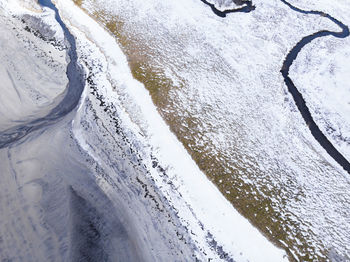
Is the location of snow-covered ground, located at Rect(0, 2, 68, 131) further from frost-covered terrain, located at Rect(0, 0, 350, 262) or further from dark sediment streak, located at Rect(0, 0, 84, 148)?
dark sediment streak, located at Rect(0, 0, 84, 148)

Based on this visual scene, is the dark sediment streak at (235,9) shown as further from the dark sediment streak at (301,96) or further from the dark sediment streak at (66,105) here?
the dark sediment streak at (66,105)

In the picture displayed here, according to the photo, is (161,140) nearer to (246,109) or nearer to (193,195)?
(193,195)

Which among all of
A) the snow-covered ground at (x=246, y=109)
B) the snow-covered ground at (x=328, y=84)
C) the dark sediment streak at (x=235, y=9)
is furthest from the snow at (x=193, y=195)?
the dark sediment streak at (x=235, y=9)

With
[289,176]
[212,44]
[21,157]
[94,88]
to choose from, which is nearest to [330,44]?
[212,44]

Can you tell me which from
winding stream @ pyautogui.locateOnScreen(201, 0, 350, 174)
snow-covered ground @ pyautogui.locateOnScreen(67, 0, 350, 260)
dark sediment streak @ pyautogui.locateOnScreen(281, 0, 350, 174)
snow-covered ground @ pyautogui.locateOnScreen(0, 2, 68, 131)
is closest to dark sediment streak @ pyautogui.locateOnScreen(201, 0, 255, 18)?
winding stream @ pyautogui.locateOnScreen(201, 0, 350, 174)

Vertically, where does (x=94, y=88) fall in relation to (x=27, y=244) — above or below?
above

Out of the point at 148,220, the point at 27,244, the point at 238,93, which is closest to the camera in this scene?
the point at 27,244

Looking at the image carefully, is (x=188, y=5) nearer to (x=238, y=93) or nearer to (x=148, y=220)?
(x=238, y=93)
